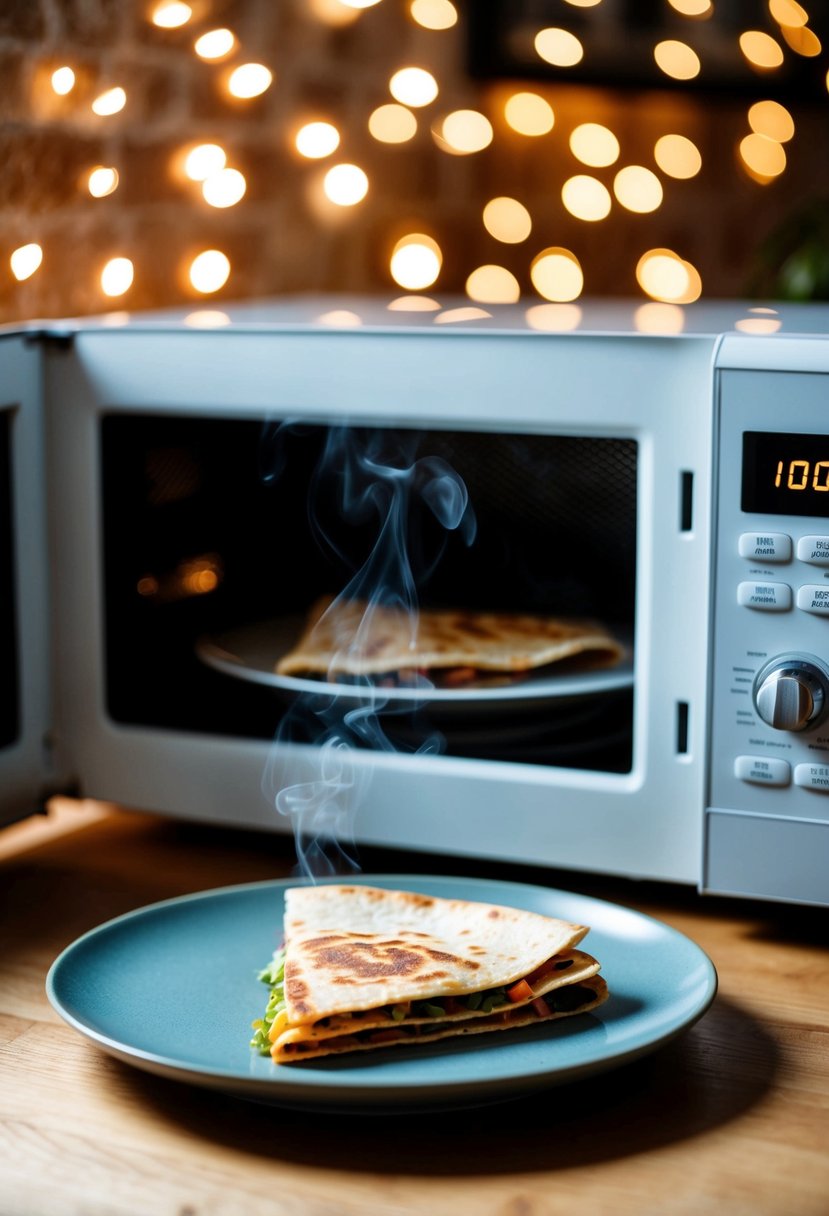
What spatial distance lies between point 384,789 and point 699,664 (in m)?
0.24

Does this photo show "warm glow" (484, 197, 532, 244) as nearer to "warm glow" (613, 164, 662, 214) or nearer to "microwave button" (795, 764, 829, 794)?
"warm glow" (613, 164, 662, 214)

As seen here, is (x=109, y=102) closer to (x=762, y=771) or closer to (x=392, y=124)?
(x=392, y=124)

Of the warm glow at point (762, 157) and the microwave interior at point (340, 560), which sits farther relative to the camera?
the warm glow at point (762, 157)

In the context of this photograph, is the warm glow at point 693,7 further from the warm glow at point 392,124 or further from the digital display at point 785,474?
the digital display at point 785,474

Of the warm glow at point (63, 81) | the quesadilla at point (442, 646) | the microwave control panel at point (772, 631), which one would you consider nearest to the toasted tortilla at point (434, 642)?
the quesadilla at point (442, 646)

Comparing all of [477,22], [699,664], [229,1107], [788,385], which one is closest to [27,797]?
[229,1107]

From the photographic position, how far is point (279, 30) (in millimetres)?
1519

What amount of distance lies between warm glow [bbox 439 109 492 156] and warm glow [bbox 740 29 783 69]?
1.02ft

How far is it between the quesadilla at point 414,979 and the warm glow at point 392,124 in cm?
111

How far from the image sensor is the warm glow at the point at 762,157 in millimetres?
1623

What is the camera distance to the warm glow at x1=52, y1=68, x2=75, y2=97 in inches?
46.4

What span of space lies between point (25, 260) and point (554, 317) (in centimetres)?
42

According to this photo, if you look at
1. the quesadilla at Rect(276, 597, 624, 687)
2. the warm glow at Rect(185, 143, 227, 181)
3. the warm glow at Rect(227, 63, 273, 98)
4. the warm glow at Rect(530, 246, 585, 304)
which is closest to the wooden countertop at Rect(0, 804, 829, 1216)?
the quesadilla at Rect(276, 597, 624, 687)

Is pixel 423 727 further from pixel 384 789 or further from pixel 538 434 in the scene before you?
pixel 538 434
